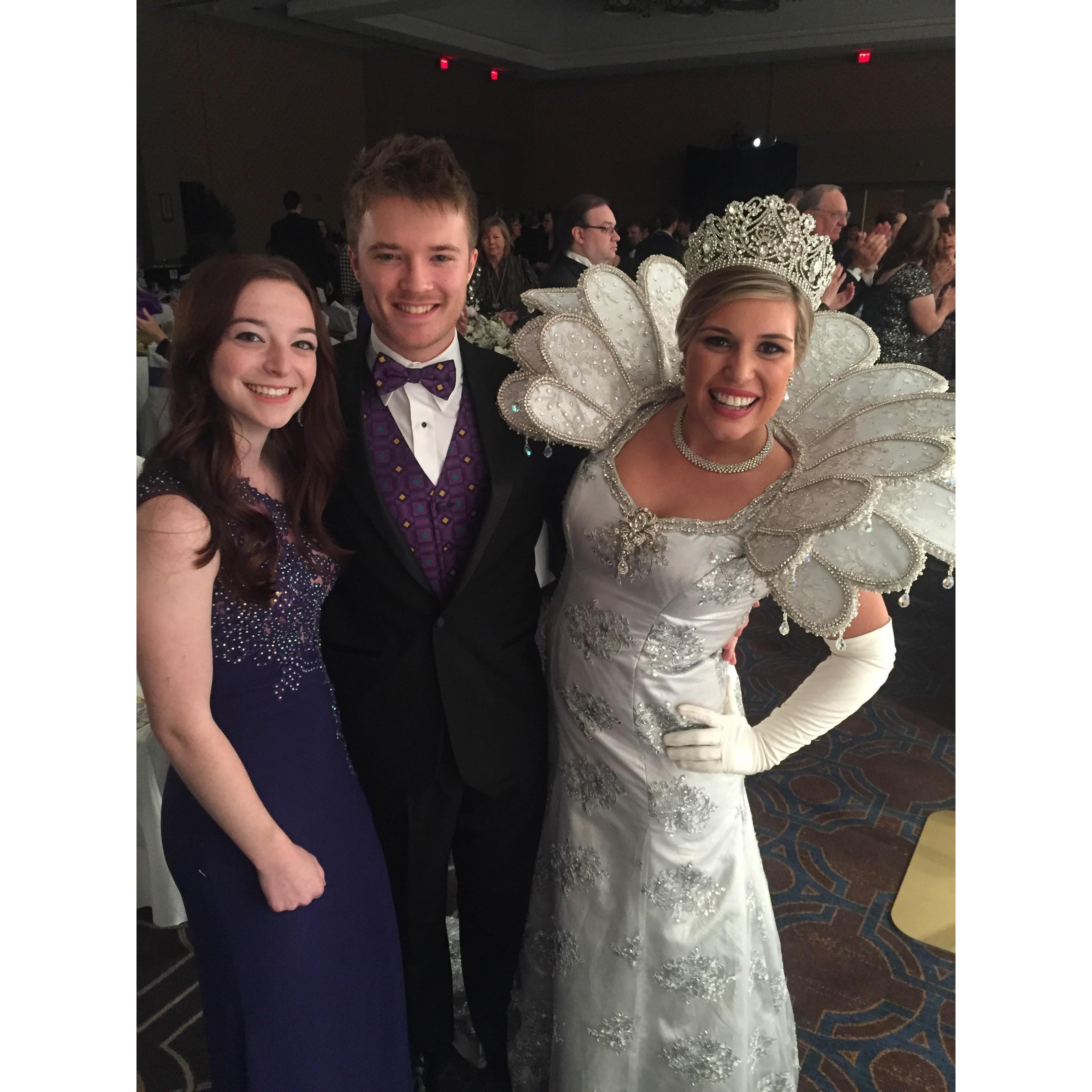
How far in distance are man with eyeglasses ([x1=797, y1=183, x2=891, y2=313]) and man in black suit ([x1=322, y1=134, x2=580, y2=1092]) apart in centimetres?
143

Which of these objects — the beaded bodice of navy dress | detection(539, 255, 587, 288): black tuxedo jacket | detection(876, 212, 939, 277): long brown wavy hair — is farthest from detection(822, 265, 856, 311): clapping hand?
the beaded bodice of navy dress

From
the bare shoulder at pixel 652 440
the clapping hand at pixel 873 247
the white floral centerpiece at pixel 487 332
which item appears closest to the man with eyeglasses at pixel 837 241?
the clapping hand at pixel 873 247

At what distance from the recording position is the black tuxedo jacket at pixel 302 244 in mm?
1213

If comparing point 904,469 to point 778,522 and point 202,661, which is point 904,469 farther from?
point 202,661

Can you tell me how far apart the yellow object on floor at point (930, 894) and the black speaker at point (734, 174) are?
5.31ft

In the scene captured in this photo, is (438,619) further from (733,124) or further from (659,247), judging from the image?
(733,124)

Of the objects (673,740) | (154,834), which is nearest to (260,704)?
(673,740)

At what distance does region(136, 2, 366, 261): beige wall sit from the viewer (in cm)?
100

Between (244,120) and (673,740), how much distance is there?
1362mm

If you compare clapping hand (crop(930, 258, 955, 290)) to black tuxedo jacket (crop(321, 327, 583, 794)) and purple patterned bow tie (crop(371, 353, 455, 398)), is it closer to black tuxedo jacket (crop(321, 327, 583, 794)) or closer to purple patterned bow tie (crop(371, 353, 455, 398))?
black tuxedo jacket (crop(321, 327, 583, 794))

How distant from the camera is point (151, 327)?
1.29 meters
